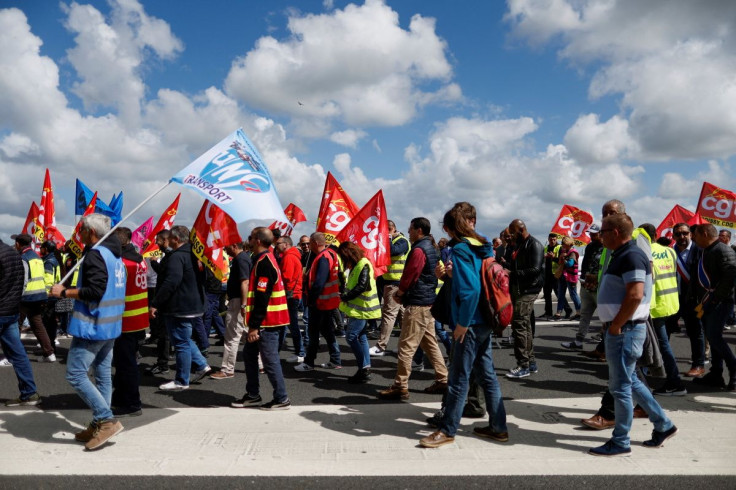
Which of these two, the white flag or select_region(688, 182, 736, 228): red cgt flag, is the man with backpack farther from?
select_region(688, 182, 736, 228): red cgt flag

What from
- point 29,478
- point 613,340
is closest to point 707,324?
point 613,340

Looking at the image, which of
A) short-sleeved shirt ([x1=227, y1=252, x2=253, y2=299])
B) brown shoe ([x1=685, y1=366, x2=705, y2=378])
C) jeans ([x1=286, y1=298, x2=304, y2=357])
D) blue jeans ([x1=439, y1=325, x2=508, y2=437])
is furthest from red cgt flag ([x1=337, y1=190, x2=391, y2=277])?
brown shoe ([x1=685, y1=366, x2=705, y2=378])

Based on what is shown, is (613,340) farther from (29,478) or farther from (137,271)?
(137,271)

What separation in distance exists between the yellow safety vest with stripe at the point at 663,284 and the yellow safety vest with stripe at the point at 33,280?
805 centimetres

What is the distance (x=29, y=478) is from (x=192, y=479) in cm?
114

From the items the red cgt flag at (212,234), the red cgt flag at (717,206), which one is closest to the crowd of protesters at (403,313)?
the red cgt flag at (212,234)

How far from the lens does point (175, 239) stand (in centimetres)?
625

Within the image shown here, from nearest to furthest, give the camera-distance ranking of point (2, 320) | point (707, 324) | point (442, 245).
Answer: point (2, 320) → point (707, 324) → point (442, 245)

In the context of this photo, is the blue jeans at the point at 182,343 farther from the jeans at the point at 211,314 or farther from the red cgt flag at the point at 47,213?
the red cgt flag at the point at 47,213

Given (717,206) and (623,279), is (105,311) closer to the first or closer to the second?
(623,279)

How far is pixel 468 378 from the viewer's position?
160 inches

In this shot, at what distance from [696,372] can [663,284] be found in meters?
1.80

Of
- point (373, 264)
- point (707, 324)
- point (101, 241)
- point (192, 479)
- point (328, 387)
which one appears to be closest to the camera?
point (192, 479)

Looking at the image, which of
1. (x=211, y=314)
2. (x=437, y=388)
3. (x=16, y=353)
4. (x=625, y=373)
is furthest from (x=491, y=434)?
(x=211, y=314)
